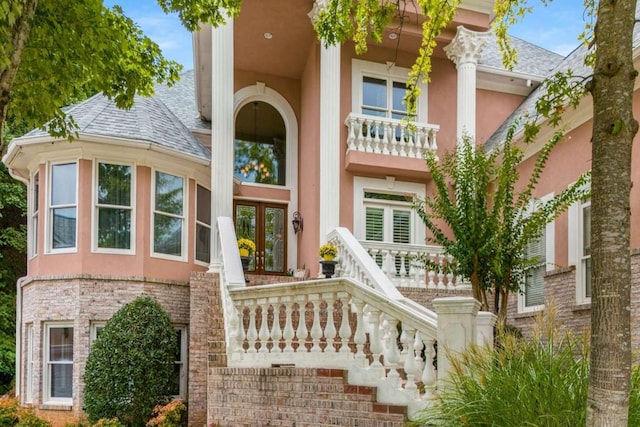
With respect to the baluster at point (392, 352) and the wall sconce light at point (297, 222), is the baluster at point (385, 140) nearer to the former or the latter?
the wall sconce light at point (297, 222)

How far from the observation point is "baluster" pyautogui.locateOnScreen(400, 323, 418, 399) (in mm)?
6066

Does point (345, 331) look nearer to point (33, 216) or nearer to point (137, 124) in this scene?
point (137, 124)

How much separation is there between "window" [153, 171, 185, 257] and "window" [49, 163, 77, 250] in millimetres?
1583

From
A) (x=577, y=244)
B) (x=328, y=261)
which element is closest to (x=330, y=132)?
(x=328, y=261)

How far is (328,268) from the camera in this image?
1081cm

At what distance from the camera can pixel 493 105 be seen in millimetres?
15008

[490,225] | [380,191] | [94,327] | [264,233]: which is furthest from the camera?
[264,233]

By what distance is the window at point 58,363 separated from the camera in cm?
1111

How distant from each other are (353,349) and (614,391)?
3955 millimetres

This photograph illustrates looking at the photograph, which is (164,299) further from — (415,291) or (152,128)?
(415,291)

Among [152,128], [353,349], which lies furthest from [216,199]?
[353,349]

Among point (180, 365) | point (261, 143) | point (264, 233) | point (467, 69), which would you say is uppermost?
point (467, 69)

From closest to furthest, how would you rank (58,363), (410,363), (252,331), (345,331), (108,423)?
(410,363) < (345,331) < (252,331) < (108,423) < (58,363)

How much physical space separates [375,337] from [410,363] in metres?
0.55
